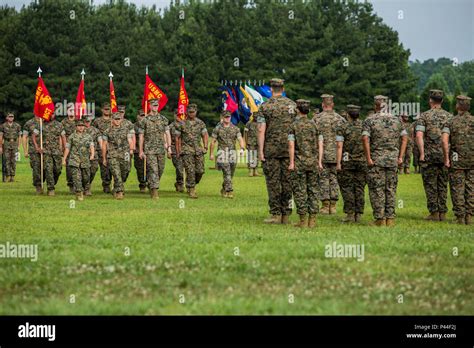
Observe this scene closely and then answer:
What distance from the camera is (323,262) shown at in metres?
13.7

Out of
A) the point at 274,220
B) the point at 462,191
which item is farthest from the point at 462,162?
the point at 274,220

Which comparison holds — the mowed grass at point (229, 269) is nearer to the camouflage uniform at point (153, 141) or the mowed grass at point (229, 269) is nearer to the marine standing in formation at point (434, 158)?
the marine standing in formation at point (434, 158)

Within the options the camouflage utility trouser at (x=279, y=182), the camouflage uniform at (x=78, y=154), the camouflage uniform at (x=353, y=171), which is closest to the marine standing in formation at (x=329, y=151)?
the camouflage uniform at (x=353, y=171)

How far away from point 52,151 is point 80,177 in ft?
8.39

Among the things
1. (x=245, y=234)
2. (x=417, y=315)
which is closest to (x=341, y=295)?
(x=417, y=315)

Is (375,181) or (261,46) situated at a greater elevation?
(261,46)

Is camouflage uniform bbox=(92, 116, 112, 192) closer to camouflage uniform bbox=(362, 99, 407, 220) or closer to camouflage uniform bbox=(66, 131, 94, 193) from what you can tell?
camouflage uniform bbox=(66, 131, 94, 193)

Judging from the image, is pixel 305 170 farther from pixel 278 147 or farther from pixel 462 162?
pixel 462 162

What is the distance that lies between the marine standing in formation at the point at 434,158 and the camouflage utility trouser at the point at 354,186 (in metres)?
1.38

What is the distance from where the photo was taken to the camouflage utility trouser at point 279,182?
19.9m

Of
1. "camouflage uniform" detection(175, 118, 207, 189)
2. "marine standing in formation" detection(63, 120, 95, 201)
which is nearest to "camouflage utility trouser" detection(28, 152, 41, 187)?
"marine standing in formation" detection(63, 120, 95, 201)
